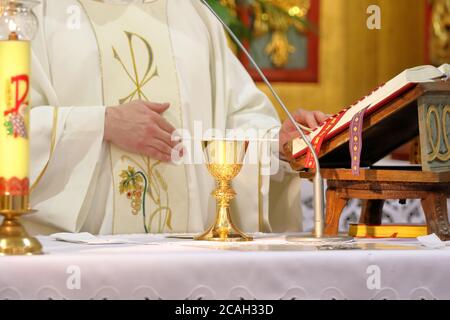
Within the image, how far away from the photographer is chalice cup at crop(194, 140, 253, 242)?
2318mm

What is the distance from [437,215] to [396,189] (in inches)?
4.3

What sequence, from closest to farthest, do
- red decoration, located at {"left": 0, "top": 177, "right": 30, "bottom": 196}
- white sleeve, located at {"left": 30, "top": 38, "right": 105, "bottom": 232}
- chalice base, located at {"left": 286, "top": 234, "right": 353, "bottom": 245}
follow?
red decoration, located at {"left": 0, "top": 177, "right": 30, "bottom": 196} < chalice base, located at {"left": 286, "top": 234, "right": 353, "bottom": 245} < white sleeve, located at {"left": 30, "top": 38, "right": 105, "bottom": 232}

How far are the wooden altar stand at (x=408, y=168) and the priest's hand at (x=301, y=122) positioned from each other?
0.36 feet

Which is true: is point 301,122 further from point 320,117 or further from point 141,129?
point 141,129

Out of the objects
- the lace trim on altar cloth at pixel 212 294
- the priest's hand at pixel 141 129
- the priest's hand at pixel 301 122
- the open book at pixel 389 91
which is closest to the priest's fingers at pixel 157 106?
the priest's hand at pixel 141 129

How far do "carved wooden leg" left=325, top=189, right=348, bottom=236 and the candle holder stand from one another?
81 cm

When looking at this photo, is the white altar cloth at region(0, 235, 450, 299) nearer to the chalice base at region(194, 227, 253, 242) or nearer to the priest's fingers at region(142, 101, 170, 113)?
the chalice base at region(194, 227, 253, 242)

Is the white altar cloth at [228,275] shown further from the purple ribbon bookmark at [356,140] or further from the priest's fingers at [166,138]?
the priest's fingers at [166,138]

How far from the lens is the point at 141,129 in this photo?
8.85ft

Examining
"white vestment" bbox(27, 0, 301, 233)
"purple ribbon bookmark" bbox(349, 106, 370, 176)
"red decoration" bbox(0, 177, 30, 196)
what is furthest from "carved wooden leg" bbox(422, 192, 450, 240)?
"red decoration" bbox(0, 177, 30, 196)

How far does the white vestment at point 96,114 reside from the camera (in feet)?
8.75
